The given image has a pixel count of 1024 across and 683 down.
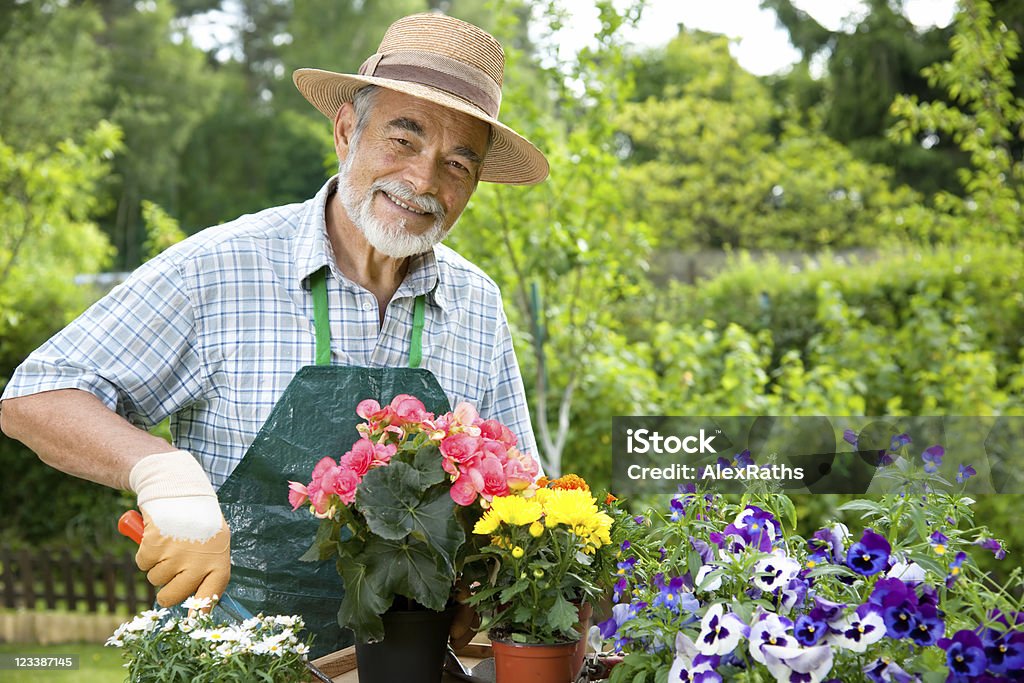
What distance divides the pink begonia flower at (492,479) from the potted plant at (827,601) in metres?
0.17

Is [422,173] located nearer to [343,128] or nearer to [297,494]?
[343,128]

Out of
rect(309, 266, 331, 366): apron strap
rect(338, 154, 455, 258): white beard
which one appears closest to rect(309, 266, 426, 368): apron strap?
rect(309, 266, 331, 366): apron strap

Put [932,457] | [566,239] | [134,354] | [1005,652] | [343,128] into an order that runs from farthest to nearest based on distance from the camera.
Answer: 1. [566,239]
2. [343,128]
3. [134,354]
4. [932,457]
5. [1005,652]

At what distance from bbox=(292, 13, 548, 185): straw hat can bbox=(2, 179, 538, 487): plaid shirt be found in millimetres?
250

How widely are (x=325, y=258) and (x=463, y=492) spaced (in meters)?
0.83

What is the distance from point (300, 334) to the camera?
183cm

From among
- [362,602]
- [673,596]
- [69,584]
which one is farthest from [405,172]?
[69,584]

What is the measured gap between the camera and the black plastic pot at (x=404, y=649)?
3.96 ft

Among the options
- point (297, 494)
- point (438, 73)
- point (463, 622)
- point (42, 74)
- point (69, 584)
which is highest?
point (42, 74)

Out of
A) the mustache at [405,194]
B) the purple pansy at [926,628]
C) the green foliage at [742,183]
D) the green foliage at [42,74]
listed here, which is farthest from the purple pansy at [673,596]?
the green foliage at [42,74]

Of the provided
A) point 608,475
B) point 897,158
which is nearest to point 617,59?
point 608,475

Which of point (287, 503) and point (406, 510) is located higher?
point (406, 510)

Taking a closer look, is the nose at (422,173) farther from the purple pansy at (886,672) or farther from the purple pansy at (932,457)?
the purple pansy at (886,672)

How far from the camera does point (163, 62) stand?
70.1 feet
